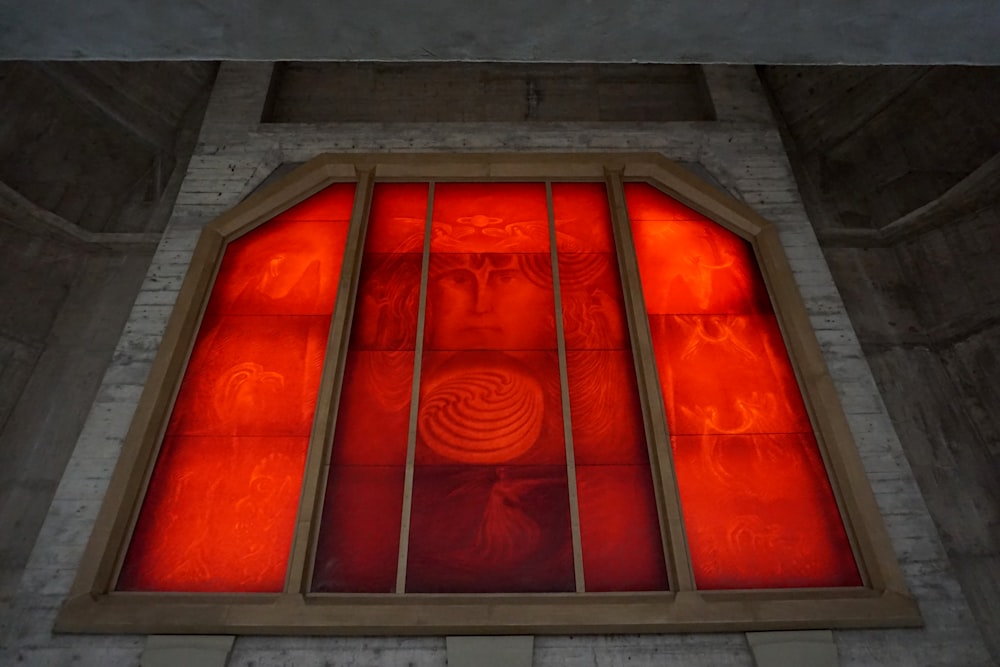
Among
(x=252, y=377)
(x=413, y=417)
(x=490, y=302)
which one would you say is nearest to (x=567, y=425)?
(x=413, y=417)

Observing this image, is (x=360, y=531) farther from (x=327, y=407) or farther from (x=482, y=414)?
(x=482, y=414)

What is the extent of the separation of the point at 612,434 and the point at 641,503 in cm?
78

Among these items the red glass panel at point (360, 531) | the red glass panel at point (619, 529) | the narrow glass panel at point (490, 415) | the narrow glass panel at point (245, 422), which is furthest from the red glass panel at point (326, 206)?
the red glass panel at point (619, 529)

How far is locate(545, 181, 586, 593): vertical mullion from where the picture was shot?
5.99m

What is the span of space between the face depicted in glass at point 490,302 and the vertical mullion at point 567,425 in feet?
0.27

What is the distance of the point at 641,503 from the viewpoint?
6340 millimetres

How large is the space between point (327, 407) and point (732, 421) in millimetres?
4269

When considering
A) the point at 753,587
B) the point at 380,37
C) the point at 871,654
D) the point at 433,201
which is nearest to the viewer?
the point at 380,37

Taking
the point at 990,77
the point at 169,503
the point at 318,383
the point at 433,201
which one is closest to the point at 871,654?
the point at 318,383

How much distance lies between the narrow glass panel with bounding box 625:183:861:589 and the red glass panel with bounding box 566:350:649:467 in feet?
1.22

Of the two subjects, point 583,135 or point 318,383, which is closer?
point 318,383

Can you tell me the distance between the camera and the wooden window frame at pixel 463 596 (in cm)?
555

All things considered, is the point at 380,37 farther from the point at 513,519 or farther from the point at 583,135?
the point at 583,135

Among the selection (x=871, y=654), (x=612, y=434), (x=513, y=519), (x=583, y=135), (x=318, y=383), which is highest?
(x=583, y=135)
